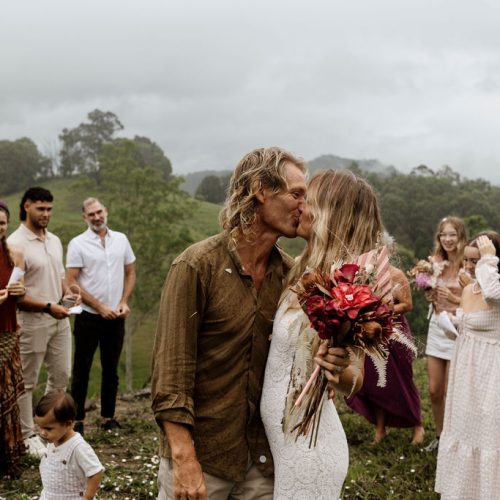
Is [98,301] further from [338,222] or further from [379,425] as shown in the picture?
[338,222]

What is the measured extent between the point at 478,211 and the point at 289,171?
52.8m

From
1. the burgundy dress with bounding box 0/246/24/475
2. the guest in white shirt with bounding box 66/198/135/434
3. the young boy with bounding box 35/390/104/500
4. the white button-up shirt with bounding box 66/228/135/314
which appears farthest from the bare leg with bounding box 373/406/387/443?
the young boy with bounding box 35/390/104/500

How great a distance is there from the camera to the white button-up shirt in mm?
7215

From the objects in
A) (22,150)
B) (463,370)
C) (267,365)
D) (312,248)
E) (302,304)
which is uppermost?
(22,150)

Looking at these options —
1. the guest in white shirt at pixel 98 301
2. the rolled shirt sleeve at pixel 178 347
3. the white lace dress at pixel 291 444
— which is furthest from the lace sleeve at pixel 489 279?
the guest in white shirt at pixel 98 301

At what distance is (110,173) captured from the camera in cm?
3478

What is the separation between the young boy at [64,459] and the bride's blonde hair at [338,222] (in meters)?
2.11

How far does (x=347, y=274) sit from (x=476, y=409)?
3.67 meters

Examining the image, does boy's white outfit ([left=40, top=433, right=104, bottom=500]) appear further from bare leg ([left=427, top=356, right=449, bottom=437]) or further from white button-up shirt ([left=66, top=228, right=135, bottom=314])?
bare leg ([left=427, top=356, right=449, bottom=437])

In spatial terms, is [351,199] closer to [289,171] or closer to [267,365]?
[289,171]

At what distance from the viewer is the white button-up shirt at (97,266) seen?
23.7 feet

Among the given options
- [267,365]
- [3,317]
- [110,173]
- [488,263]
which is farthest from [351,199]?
[110,173]

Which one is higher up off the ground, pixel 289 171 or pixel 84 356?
pixel 289 171

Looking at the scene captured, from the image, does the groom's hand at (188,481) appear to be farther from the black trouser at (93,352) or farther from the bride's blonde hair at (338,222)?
the black trouser at (93,352)
